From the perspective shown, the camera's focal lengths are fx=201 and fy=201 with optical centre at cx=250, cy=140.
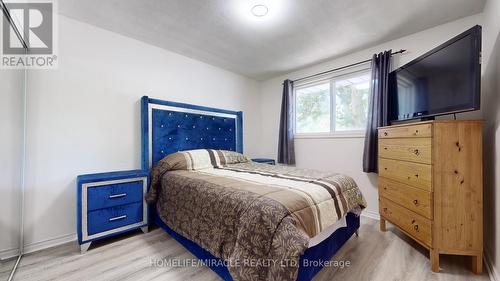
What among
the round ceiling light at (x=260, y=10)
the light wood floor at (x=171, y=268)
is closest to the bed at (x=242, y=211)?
the light wood floor at (x=171, y=268)

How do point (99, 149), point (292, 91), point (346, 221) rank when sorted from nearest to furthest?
point (346, 221) → point (99, 149) → point (292, 91)

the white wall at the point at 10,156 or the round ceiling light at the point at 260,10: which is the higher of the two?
the round ceiling light at the point at 260,10

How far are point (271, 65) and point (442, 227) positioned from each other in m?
2.88

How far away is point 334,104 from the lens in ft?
10.4

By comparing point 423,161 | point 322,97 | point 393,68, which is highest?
point 393,68

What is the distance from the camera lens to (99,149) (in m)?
2.25

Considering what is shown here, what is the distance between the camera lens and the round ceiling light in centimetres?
188

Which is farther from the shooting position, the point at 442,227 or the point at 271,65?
the point at 271,65

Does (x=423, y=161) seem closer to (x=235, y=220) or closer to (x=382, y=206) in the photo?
(x=382, y=206)

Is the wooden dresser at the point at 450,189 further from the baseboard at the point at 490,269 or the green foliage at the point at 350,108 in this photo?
the green foliage at the point at 350,108

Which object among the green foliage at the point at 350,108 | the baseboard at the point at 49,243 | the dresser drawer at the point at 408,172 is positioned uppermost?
the green foliage at the point at 350,108

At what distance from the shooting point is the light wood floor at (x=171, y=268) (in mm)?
1508

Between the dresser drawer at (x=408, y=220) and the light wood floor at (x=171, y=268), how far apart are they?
190 mm

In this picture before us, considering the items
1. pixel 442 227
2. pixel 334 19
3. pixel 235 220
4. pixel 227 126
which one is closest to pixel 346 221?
pixel 442 227
